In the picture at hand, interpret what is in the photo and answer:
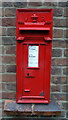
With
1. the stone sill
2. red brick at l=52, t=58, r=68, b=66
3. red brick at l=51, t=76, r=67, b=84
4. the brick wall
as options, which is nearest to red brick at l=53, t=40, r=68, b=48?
the brick wall

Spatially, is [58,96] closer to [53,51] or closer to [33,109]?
[33,109]

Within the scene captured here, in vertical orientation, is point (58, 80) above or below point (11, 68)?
below

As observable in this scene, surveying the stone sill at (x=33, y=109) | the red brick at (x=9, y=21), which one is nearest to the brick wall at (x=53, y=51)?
the red brick at (x=9, y=21)

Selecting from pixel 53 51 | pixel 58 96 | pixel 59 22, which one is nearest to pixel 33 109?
pixel 58 96

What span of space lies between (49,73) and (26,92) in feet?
0.94

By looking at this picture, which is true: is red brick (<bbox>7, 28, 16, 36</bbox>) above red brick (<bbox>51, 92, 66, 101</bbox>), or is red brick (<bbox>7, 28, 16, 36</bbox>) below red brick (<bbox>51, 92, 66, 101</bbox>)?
above

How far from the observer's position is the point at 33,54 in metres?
1.80

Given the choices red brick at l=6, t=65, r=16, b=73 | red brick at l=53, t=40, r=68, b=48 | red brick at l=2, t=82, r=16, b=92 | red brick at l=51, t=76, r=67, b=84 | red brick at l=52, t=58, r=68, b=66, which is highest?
red brick at l=53, t=40, r=68, b=48

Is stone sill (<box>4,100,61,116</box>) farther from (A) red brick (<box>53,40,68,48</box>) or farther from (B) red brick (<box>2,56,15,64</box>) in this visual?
(A) red brick (<box>53,40,68,48</box>)

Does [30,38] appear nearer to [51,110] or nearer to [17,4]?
[17,4]

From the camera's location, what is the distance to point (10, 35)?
1937 millimetres

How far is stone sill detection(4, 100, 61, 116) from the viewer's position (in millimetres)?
1754

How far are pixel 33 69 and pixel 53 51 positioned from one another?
307 millimetres

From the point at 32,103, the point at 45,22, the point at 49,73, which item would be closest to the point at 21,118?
the point at 32,103
